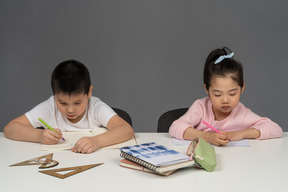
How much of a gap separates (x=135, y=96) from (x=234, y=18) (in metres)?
1.21

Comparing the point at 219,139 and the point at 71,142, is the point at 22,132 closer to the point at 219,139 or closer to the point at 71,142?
the point at 71,142

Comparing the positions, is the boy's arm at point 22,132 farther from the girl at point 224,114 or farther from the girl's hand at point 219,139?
the girl's hand at point 219,139

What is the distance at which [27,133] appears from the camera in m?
2.15

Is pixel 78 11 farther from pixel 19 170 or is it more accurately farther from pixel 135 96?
pixel 19 170

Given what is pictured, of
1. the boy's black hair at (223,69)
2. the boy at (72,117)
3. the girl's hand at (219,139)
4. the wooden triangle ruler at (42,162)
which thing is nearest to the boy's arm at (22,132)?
the boy at (72,117)

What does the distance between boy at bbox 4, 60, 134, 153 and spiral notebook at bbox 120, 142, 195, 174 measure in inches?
11.5

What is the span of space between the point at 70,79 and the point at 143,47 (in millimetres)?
1974

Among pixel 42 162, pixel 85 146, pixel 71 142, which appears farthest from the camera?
pixel 71 142

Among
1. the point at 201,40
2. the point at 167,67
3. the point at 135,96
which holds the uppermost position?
the point at 201,40

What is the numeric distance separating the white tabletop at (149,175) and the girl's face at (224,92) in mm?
340

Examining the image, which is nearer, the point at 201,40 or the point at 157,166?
the point at 157,166

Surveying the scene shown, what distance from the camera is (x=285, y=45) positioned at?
4.11 m

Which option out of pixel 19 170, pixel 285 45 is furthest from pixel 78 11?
pixel 19 170

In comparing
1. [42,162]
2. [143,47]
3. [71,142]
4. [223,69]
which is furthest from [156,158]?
[143,47]
